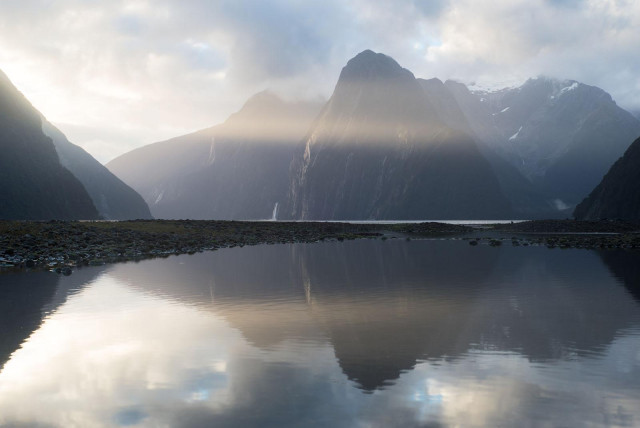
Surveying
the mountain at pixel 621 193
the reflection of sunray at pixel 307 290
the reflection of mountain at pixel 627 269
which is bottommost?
the reflection of sunray at pixel 307 290

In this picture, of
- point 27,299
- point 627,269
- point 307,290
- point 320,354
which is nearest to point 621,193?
point 627,269

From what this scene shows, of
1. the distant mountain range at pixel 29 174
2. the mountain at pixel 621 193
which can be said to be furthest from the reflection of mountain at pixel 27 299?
the mountain at pixel 621 193

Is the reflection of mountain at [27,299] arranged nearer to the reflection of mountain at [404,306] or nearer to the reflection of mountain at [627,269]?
the reflection of mountain at [404,306]

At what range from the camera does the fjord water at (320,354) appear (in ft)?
30.9

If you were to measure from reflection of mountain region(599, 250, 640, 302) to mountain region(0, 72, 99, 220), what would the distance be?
116m

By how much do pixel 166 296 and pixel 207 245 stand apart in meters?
40.0

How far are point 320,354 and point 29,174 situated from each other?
139 meters

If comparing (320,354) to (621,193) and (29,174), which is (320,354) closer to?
(29,174)

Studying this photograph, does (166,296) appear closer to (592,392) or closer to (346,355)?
(346,355)

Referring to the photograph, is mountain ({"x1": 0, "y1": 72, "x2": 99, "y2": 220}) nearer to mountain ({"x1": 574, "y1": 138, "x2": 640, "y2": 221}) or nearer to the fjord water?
the fjord water

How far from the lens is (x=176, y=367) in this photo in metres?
12.4

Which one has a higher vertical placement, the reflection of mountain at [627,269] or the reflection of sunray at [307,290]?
the reflection of mountain at [627,269]

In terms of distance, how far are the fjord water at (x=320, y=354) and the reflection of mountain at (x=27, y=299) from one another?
0.10m

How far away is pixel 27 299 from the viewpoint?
22266 millimetres
